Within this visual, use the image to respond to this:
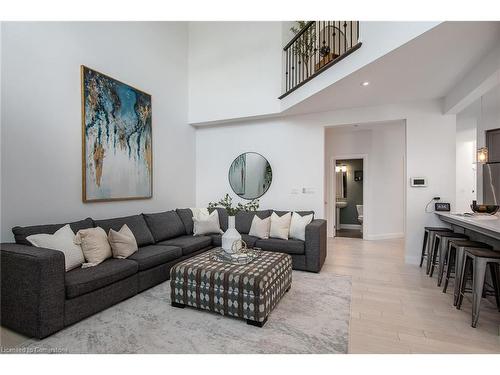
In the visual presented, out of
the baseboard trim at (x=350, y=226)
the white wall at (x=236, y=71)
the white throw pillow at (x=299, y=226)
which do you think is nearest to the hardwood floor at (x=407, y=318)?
the white throw pillow at (x=299, y=226)

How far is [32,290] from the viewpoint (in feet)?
6.63

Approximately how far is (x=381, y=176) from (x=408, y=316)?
4.39m

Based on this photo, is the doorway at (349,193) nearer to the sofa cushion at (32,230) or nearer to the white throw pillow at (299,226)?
the white throw pillow at (299,226)

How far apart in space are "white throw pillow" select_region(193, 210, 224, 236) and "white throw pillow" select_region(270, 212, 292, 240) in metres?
1.01

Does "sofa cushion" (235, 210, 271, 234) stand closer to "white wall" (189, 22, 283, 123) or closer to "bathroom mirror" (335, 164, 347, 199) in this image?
"white wall" (189, 22, 283, 123)

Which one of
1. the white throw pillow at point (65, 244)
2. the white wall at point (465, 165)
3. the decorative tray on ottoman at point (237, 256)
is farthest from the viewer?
the white wall at point (465, 165)

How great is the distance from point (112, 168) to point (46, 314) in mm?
2127

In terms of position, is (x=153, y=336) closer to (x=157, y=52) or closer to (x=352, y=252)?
(x=352, y=252)

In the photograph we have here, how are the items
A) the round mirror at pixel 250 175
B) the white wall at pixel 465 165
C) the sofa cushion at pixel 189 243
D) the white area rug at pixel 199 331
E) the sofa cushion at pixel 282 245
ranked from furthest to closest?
the white wall at pixel 465 165
the round mirror at pixel 250 175
the sofa cushion at pixel 282 245
the sofa cushion at pixel 189 243
the white area rug at pixel 199 331

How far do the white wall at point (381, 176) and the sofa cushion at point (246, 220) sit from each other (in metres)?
Result: 2.41

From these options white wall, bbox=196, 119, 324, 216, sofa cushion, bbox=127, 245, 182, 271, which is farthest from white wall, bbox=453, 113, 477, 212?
sofa cushion, bbox=127, 245, 182, 271

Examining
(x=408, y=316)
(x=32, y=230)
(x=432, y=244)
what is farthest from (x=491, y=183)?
(x=32, y=230)

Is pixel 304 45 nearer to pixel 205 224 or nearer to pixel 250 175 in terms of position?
pixel 250 175

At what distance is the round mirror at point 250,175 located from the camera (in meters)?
5.10
